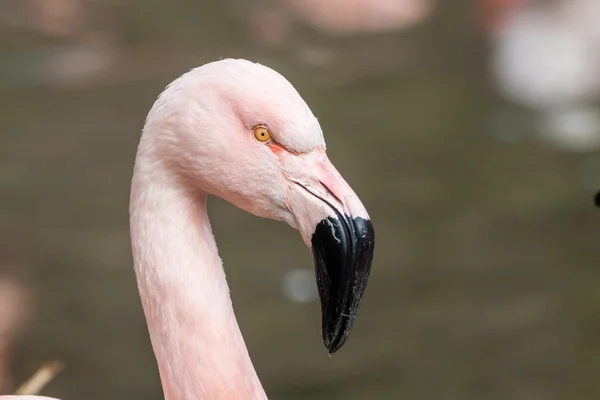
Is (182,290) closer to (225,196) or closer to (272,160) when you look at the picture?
(225,196)

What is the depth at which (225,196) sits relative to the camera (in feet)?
6.35

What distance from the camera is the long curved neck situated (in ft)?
6.31

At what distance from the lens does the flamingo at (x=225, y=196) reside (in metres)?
1.81

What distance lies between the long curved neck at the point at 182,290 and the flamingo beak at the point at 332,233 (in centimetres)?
22

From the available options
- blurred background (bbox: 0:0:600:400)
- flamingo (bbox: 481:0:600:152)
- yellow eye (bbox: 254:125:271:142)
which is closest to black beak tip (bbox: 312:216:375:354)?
yellow eye (bbox: 254:125:271:142)

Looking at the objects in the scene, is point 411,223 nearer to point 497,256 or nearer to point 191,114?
point 497,256

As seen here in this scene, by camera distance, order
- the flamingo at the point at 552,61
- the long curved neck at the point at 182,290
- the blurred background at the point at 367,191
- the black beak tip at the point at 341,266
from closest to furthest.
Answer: the black beak tip at the point at 341,266
the long curved neck at the point at 182,290
the blurred background at the point at 367,191
the flamingo at the point at 552,61

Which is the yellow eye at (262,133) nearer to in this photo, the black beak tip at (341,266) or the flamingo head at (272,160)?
the flamingo head at (272,160)

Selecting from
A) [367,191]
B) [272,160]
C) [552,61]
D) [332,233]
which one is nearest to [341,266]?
[332,233]

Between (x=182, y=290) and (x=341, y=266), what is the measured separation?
35cm

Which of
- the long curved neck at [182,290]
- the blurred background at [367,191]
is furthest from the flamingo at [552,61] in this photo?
the long curved neck at [182,290]

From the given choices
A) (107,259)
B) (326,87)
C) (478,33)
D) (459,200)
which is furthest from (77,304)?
(478,33)

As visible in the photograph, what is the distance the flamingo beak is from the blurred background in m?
2.15

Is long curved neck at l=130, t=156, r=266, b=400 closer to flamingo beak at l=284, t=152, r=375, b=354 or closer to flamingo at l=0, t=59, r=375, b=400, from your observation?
flamingo at l=0, t=59, r=375, b=400
